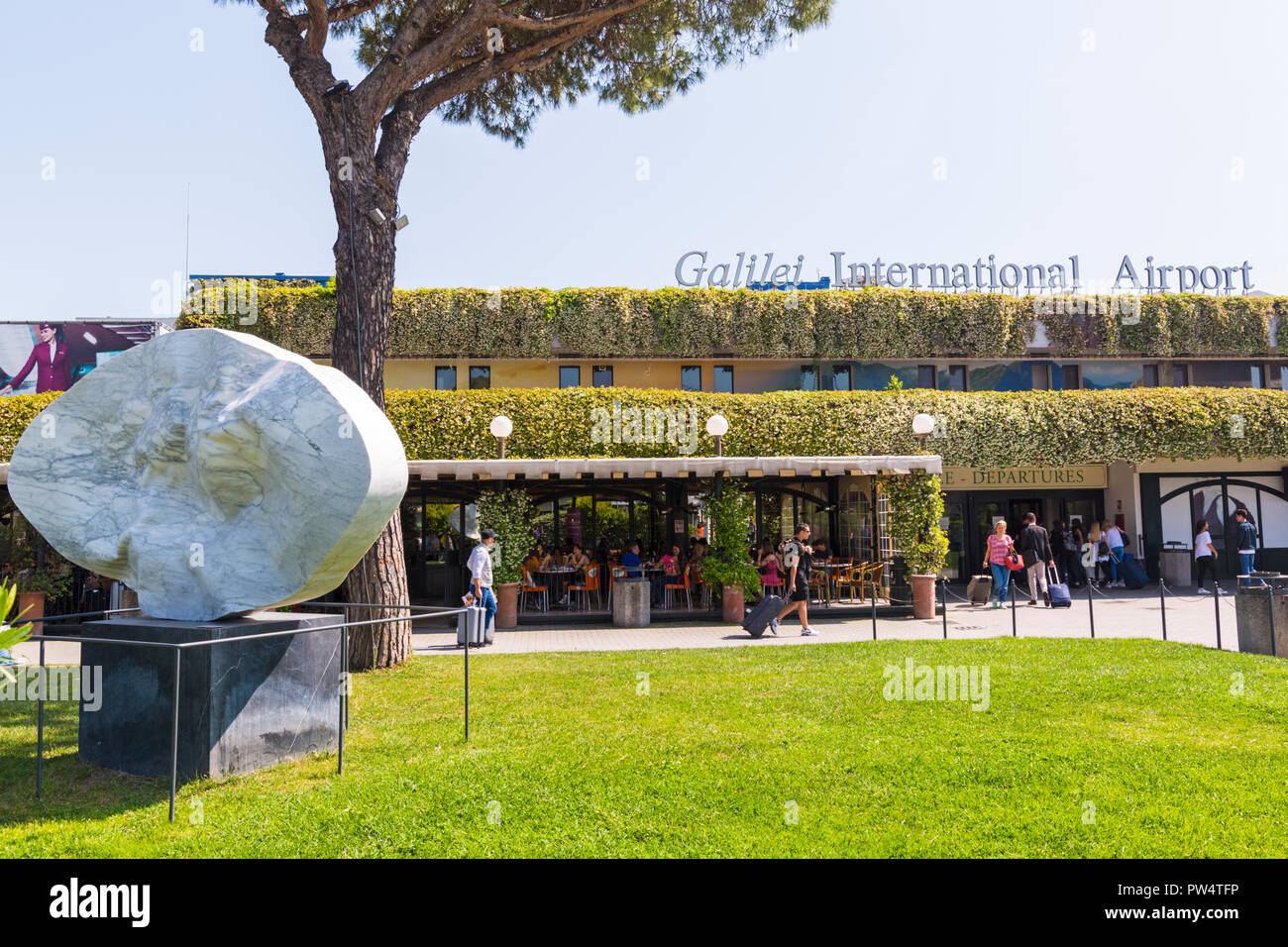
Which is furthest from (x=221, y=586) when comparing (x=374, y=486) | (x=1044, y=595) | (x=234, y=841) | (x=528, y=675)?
(x=1044, y=595)

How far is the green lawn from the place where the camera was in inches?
173

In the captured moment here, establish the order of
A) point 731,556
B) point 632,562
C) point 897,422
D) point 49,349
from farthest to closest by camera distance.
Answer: point 49,349 < point 897,422 < point 632,562 < point 731,556

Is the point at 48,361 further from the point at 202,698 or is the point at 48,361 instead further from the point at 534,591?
the point at 202,698

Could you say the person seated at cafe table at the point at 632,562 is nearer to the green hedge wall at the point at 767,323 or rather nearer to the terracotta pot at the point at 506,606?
the terracotta pot at the point at 506,606

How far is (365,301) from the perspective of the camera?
33.3 ft

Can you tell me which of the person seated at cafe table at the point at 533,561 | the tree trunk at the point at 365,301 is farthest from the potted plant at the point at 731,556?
the tree trunk at the point at 365,301

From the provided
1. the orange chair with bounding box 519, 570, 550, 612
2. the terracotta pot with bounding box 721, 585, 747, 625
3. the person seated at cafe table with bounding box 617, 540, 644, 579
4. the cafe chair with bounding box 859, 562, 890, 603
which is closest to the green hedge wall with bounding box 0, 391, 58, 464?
the orange chair with bounding box 519, 570, 550, 612

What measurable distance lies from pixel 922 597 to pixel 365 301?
1029 cm

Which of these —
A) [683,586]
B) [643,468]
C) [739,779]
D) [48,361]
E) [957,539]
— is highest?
[48,361]

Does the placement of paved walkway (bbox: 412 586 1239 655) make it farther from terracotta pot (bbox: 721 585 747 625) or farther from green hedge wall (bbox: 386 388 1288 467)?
green hedge wall (bbox: 386 388 1288 467)

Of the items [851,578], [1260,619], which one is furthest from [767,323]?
[1260,619]

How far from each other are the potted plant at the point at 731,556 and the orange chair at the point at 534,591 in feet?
9.67

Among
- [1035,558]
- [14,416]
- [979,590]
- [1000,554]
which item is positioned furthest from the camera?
[14,416]
